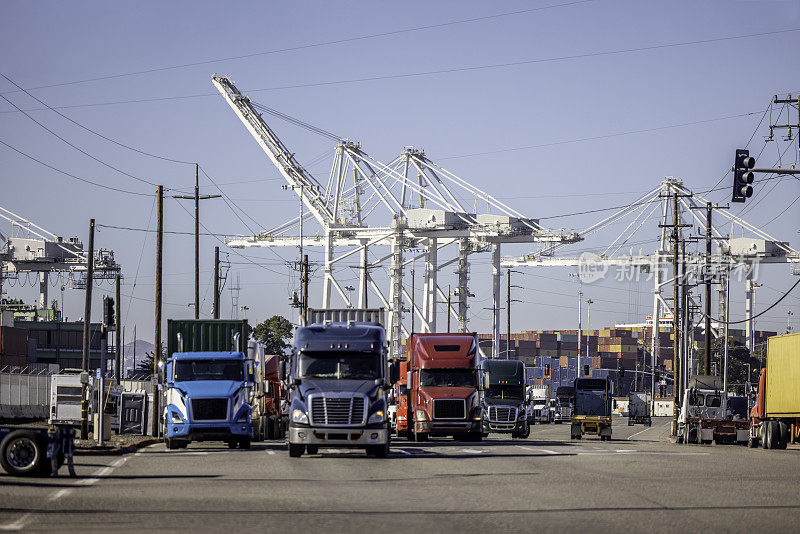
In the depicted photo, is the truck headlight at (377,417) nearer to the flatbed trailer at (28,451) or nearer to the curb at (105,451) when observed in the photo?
the curb at (105,451)

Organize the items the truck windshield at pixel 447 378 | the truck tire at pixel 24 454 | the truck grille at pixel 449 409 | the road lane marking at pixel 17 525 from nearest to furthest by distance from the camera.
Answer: the road lane marking at pixel 17 525 → the truck tire at pixel 24 454 → the truck grille at pixel 449 409 → the truck windshield at pixel 447 378

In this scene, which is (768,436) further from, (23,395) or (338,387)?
(23,395)

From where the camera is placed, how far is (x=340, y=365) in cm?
2984

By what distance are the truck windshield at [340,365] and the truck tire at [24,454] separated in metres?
9.06

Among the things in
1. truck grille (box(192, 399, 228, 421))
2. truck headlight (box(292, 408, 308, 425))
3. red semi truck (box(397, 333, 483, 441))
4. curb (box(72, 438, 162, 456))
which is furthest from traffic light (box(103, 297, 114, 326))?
truck headlight (box(292, 408, 308, 425))

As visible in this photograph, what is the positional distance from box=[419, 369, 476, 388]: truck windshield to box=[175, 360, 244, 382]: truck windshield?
830 centimetres

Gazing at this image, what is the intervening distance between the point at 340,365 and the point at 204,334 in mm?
10091

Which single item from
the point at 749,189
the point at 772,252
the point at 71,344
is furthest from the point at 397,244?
the point at 749,189

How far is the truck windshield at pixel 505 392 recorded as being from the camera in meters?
53.5

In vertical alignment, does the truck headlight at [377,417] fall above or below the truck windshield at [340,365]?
below

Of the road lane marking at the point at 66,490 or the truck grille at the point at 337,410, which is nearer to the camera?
the road lane marking at the point at 66,490

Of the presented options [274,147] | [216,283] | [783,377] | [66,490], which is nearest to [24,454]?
[66,490]

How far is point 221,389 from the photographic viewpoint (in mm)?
34781

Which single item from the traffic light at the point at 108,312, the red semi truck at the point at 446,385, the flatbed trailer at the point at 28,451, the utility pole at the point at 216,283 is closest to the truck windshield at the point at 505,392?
the red semi truck at the point at 446,385
